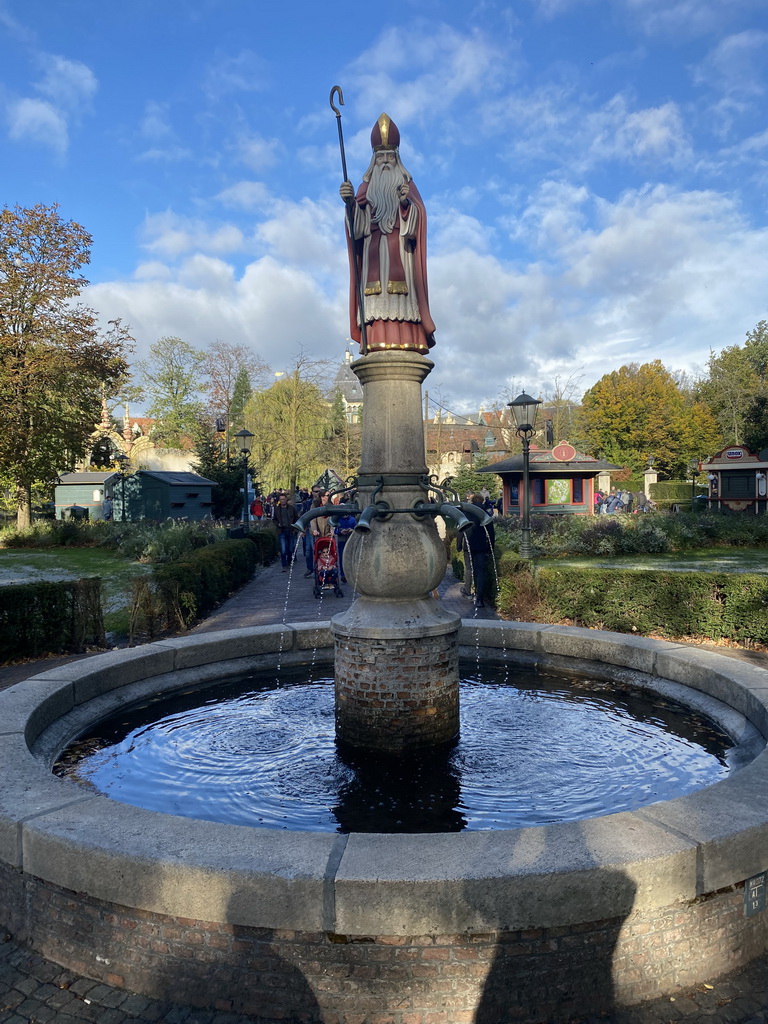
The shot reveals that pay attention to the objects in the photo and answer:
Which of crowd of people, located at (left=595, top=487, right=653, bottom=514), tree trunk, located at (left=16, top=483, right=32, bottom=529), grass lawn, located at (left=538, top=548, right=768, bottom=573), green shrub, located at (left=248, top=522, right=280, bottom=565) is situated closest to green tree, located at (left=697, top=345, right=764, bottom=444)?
crowd of people, located at (left=595, top=487, right=653, bottom=514)

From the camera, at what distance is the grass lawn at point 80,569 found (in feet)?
46.6

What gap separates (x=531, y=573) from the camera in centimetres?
1136

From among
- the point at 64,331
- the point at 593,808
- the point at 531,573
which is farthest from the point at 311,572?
the point at 64,331

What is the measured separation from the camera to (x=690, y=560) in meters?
19.6

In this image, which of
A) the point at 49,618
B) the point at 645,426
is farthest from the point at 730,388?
the point at 49,618

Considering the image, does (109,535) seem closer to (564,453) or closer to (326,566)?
(326,566)

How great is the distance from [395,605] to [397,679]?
1.77 feet

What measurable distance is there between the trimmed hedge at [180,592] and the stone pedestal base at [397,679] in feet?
18.4

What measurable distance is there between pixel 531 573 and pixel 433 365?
253 inches

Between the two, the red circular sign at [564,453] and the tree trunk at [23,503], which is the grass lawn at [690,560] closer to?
the red circular sign at [564,453]

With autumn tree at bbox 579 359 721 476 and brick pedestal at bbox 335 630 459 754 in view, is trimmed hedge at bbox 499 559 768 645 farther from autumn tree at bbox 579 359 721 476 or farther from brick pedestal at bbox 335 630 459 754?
autumn tree at bbox 579 359 721 476

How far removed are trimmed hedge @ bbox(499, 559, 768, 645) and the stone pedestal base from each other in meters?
5.67

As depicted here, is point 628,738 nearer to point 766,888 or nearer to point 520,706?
point 520,706

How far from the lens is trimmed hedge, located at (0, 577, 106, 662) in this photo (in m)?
9.30
